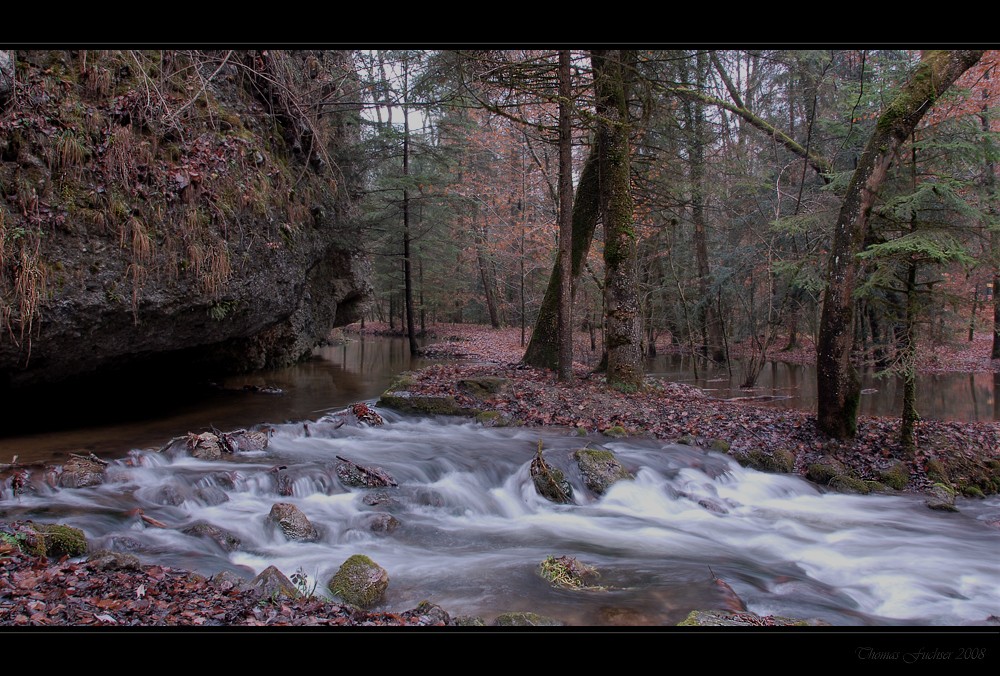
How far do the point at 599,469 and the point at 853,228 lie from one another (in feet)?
17.6

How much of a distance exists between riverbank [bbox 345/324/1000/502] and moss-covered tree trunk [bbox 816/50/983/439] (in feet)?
1.92

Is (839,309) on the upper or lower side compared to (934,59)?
lower

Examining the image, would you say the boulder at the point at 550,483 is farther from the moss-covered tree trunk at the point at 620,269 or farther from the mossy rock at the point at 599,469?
the moss-covered tree trunk at the point at 620,269

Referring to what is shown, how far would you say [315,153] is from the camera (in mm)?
13227

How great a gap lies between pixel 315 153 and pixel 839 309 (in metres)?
11.6

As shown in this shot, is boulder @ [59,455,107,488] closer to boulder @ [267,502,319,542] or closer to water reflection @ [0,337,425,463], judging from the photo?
water reflection @ [0,337,425,463]

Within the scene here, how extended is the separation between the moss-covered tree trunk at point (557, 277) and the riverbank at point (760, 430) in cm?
81

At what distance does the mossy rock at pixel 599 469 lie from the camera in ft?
25.0

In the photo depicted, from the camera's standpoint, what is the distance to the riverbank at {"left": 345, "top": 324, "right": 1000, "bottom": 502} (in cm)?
795

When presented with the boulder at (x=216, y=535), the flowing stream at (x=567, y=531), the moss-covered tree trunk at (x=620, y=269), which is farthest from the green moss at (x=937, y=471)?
the boulder at (x=216, y=535)

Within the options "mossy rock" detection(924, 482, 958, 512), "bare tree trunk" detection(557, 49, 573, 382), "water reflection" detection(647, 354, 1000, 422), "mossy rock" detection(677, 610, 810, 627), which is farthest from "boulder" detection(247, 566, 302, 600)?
"water reflection" detection(647, 354, 1000, 422)

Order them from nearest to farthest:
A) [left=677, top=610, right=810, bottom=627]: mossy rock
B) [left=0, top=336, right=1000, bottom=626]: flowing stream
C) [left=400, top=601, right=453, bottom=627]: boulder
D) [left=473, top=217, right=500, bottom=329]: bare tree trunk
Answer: [left=400, top=601, right=453, bottom=627]: boulder, [left=677, top=610, right=810, bottom=627]: mossy rock, [left=0, top=336, right=1000, bottom=626]: flowing stream, [left=473, top=217, right=500, bottom=329]: bare tree trunk
